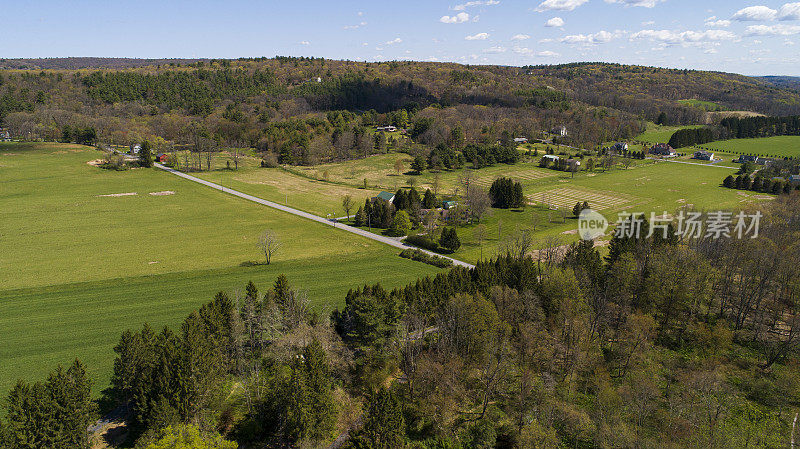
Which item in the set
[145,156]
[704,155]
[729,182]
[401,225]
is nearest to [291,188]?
[401,225]

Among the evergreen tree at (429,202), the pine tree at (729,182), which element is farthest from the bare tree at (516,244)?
the pine tree at (729,182)

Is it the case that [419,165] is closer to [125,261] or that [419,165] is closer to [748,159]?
[125,261]

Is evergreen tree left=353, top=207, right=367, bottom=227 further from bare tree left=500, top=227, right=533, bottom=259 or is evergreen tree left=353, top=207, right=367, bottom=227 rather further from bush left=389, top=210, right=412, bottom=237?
bare tree left=500, top=227, right=533, bottom=259

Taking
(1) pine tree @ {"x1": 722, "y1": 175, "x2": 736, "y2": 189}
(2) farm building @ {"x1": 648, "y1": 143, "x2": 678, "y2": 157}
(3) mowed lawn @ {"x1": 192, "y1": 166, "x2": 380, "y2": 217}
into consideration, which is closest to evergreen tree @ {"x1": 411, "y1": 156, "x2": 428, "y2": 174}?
(3) mowed lawn @ {"x1": 192, "y1": 166, "x2": 380, "y2": 217}

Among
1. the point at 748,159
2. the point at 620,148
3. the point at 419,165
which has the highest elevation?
the point at 620,148

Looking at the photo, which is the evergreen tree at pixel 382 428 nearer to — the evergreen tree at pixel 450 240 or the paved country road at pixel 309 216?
the paved country road at pixel 309 216
